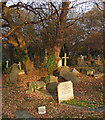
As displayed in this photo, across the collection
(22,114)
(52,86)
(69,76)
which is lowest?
(22,114)

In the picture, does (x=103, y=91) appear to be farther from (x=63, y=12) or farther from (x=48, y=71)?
(x=63, y=12)

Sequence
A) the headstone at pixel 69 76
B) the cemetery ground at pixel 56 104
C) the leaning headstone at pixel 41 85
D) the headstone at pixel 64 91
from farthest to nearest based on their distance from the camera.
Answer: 1. the headstone at pixel 69 76
2. the leaning headstone at pixel 41 85
3. the headstone at pixel 64 91
4. the cemetery ground at pixel 56 104

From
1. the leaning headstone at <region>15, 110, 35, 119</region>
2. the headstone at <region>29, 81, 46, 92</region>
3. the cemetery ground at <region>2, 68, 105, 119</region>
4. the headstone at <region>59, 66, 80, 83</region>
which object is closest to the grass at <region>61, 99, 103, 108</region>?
the cemetery ground at <region>2, 68, 105, 119</region>

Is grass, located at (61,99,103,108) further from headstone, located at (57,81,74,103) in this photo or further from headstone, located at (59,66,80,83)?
headstone, located at (59,66,80,83)

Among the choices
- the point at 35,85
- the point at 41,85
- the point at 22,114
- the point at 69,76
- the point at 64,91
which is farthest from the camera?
the point at 69,76

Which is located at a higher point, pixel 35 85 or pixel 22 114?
pixel 35 85

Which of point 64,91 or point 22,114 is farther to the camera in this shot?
point 64,91

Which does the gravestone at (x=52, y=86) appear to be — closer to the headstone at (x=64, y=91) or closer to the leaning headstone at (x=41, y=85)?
the leaning headstone at (x=41, y=85)

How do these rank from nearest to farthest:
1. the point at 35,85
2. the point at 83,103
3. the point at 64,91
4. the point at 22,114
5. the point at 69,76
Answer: the point at 22,114 < the point at 83,103 < the point at 64,91 < the point at 35,85 < the point at 69,76

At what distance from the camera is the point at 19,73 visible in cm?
980

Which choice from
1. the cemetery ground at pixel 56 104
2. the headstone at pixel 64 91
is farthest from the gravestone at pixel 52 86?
the headstone at pixel 64 91

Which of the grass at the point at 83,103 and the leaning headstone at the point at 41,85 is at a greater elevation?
the leaning headstone at the point at 41,85

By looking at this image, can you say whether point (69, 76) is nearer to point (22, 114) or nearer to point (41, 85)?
point (41, 85)

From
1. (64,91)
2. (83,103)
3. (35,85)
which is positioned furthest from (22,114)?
(35,85)
